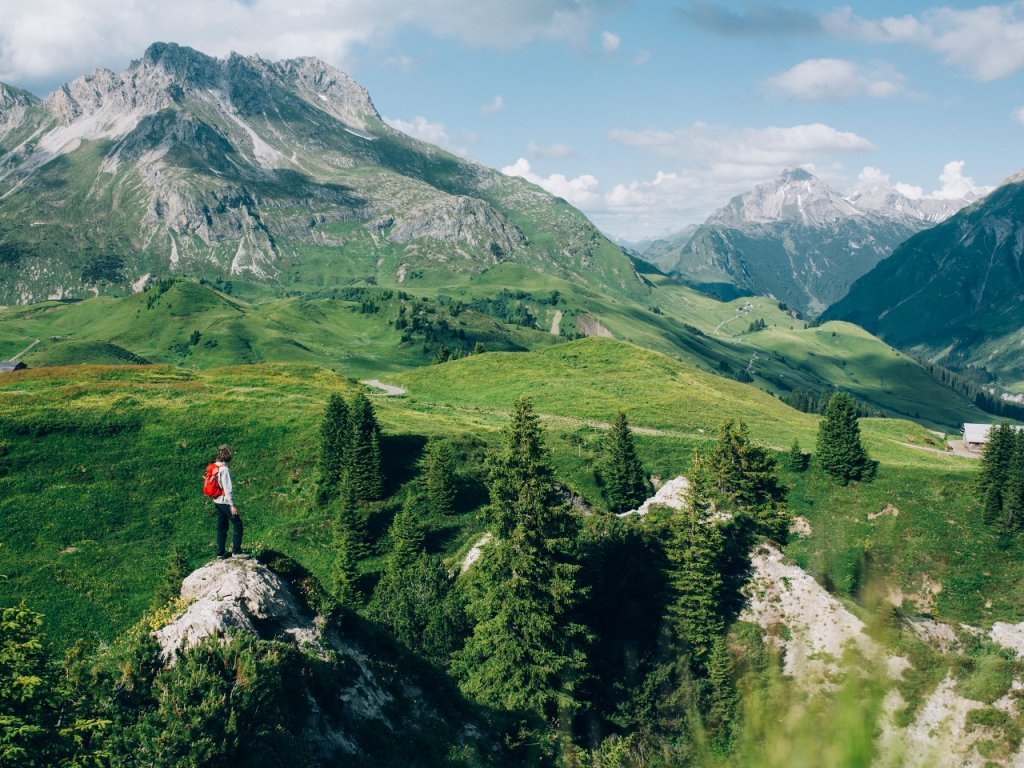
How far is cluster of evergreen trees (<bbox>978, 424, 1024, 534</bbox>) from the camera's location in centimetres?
6075

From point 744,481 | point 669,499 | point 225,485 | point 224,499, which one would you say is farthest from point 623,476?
point 225,485

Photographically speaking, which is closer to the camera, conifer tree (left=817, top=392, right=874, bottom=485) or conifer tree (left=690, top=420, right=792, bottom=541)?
conifer tree (left=690, top=420, right=792, bottom=541)

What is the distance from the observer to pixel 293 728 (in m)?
20.0

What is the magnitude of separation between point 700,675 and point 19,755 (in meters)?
40.0

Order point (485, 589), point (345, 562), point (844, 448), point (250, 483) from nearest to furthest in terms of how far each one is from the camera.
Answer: point (485, 589)
point (345, 562)
point (250, 483)
point (844, 448)

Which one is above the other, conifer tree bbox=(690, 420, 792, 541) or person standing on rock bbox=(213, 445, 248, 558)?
person standing on rock bbox=(213, 445, 248, 558)

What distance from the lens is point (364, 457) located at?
6369cm

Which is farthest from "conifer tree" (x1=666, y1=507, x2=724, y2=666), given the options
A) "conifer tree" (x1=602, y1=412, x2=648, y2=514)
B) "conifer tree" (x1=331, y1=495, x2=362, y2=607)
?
"conifer tree" (x1=331, y1=495, x2=362, y2=607)

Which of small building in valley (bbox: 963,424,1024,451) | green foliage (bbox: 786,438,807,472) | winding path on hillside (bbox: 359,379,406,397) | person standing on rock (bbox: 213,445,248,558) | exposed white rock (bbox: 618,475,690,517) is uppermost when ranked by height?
small building in valley (bbox: 963,424,1024,451)

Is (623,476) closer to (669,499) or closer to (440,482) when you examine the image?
(669,499)

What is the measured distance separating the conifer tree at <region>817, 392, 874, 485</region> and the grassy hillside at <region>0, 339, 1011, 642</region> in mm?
1954

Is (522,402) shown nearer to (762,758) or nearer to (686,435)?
(762,758)

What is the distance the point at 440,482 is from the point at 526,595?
27817 millimetres

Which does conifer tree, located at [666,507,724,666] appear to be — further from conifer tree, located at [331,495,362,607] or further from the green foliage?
the green foliage
